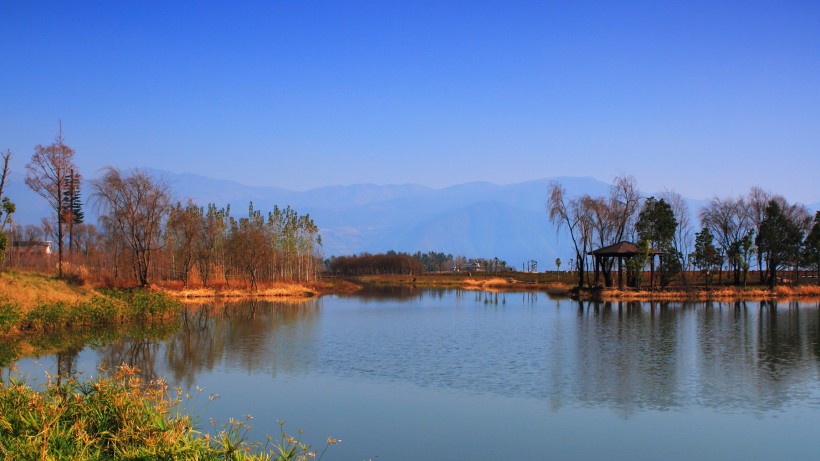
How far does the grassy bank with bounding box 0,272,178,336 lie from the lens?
24.2m

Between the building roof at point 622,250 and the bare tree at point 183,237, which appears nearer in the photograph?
the building roof at point 622,250

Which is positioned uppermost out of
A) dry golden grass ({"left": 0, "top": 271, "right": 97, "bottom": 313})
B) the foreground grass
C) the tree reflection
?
dry golden grass ({"left": 0, "top": 271, "right": 97, "bottom": 313})

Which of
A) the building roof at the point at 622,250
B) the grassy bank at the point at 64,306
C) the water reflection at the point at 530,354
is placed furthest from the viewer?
the building roof at the point at 622,250

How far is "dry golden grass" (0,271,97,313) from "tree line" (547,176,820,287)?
3607cm

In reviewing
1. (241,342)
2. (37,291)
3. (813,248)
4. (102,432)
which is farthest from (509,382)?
(813,248)

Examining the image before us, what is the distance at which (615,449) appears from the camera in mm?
10312

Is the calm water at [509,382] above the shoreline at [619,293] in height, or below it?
below

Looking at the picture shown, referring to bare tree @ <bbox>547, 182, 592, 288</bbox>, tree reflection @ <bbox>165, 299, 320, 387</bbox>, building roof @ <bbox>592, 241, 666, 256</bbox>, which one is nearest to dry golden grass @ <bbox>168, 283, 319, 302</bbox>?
tree reflection @ <bbox>165, 299, 320, 387</bbox>

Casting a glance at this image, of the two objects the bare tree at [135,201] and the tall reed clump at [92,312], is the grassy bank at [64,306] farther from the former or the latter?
the bare tree at [135,201]

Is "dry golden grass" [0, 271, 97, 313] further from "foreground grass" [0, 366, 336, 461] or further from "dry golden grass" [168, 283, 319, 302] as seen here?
"foreground grass" [0, 366, 336, 461]

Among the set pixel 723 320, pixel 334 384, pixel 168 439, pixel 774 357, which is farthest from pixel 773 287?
pixel 168 439

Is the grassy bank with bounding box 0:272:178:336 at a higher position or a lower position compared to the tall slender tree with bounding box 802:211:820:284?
lower

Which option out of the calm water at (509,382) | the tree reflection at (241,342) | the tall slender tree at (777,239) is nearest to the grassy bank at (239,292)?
the tree reflection at (241,342)

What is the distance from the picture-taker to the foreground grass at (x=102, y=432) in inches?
280
